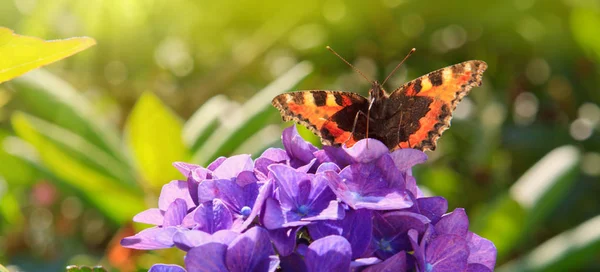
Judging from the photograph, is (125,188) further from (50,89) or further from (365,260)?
(365,260)

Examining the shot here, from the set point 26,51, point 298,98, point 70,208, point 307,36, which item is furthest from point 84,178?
point 307,36

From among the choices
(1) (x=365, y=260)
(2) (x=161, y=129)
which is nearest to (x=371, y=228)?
(1) (x=365, y=260)

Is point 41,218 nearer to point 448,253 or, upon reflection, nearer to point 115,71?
point 115,71

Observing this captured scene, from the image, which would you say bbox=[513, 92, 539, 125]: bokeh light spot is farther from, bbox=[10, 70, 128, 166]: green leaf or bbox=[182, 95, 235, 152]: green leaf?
bbox=[10, 70, 128, 166]: green leaf

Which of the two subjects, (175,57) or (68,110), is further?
(175,57)

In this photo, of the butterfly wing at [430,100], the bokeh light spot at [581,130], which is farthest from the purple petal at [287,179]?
the bokeh light spot at [581,130]

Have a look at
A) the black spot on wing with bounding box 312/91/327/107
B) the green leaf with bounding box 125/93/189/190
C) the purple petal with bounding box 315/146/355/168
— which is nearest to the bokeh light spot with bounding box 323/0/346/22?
the green leaf with bounding box 125/93/189/190
